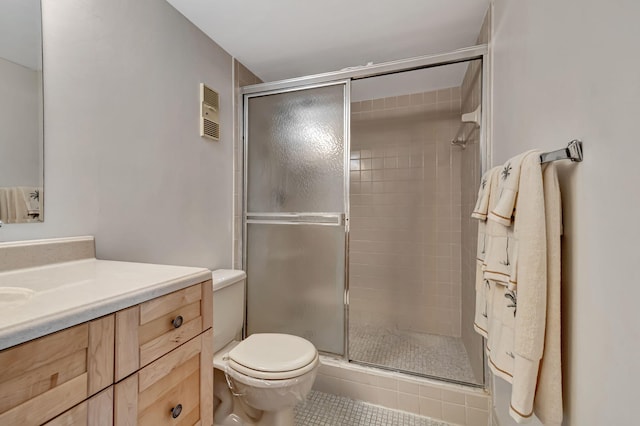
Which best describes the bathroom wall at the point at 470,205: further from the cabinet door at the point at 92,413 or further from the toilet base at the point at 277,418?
the cabinet door at the point at 92,413

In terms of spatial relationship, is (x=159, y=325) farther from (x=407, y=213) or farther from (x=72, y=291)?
(x=407, y=213)

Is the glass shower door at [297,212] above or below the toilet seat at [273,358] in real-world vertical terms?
above

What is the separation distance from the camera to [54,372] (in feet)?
1.79

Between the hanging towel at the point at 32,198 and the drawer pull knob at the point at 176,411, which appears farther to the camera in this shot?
the hanging towel at the point at 32,198

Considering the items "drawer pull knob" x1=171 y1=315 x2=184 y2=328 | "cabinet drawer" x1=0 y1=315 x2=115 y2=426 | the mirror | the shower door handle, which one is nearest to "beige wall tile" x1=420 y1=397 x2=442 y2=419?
the shower door handle

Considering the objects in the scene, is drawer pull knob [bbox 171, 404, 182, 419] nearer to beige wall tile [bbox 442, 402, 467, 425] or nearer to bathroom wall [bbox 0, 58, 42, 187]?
bathroom wall [bbox 0, 58, 42, 187]

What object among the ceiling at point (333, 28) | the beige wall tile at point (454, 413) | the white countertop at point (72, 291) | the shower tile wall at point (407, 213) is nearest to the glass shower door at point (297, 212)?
the ceiling at point (333, 28)

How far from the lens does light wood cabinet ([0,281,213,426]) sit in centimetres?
51

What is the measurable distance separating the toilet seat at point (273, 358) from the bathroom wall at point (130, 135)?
62 centimetres

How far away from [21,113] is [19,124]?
0.13ft

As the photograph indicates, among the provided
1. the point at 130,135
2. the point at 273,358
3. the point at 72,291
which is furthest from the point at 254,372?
the point at 130,135

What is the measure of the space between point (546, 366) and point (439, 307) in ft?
6.37

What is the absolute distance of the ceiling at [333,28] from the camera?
4.91 ft

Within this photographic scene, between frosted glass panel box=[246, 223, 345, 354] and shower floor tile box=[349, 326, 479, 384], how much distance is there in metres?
0.38
